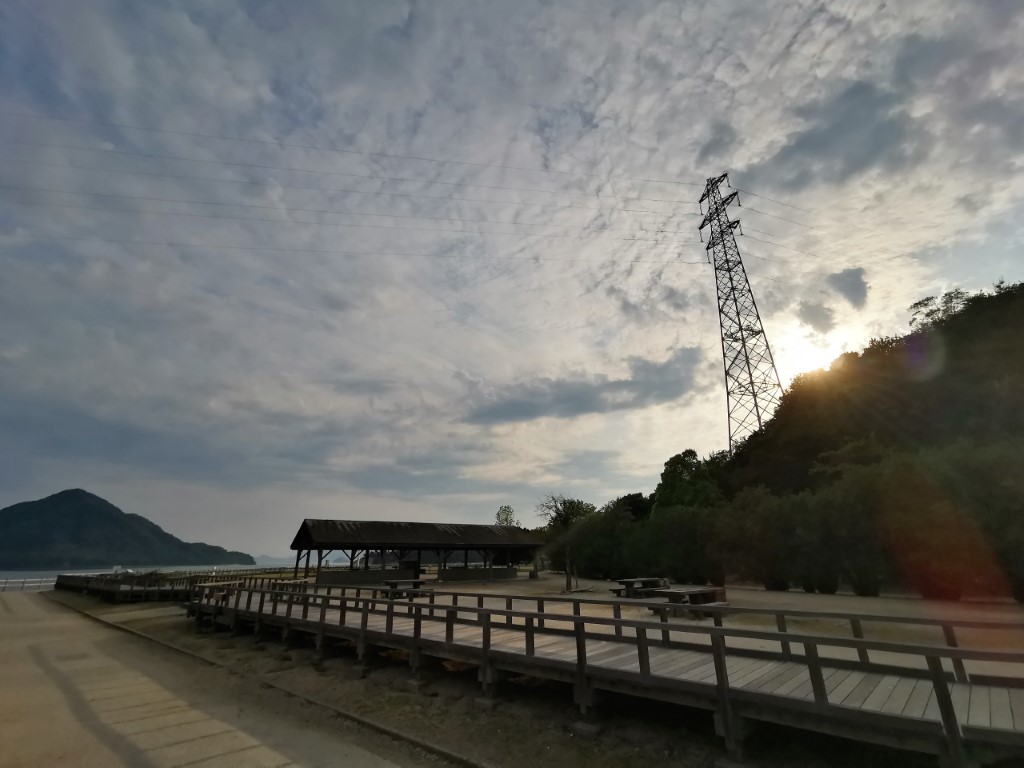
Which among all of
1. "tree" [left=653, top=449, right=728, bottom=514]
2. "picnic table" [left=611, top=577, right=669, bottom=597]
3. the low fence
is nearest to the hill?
"tree" [left=653, top=449, right=728, bottom=514]

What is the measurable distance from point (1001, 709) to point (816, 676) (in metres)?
1.57

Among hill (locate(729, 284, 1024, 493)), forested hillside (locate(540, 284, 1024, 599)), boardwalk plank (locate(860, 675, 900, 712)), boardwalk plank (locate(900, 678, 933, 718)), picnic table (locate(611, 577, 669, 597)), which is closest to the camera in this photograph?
boardwalk plank (locate(900, 678, 933, 718))

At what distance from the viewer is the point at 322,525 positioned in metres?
28.6

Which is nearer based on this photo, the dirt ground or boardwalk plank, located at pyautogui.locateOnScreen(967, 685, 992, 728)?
boardwalk plank, located at pyautogui.locateOnScreen(967, 685, 992, 728)

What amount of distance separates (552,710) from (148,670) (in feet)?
33.1

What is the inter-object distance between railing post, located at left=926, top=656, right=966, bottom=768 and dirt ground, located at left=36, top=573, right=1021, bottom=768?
41.8 inches

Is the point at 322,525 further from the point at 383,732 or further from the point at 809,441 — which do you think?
the point at 809,441

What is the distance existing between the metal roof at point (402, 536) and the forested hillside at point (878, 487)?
5.37 metres

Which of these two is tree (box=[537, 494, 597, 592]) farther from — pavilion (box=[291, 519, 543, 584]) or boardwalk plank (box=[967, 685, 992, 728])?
boardwalk plank (box=[967, 685, 992, 728])

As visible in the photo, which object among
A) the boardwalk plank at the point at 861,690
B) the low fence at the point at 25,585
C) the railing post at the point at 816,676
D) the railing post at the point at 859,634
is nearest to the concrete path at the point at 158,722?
the railing post at the point at 816,676

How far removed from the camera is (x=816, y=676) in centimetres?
487

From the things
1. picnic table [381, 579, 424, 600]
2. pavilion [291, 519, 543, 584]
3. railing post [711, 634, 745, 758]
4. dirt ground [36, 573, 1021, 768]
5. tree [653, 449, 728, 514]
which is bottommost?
dirt ground [36, 573, 1021, 768]

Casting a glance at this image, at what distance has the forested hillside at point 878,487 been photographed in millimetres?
16641

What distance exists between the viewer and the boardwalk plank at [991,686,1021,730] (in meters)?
4.25
